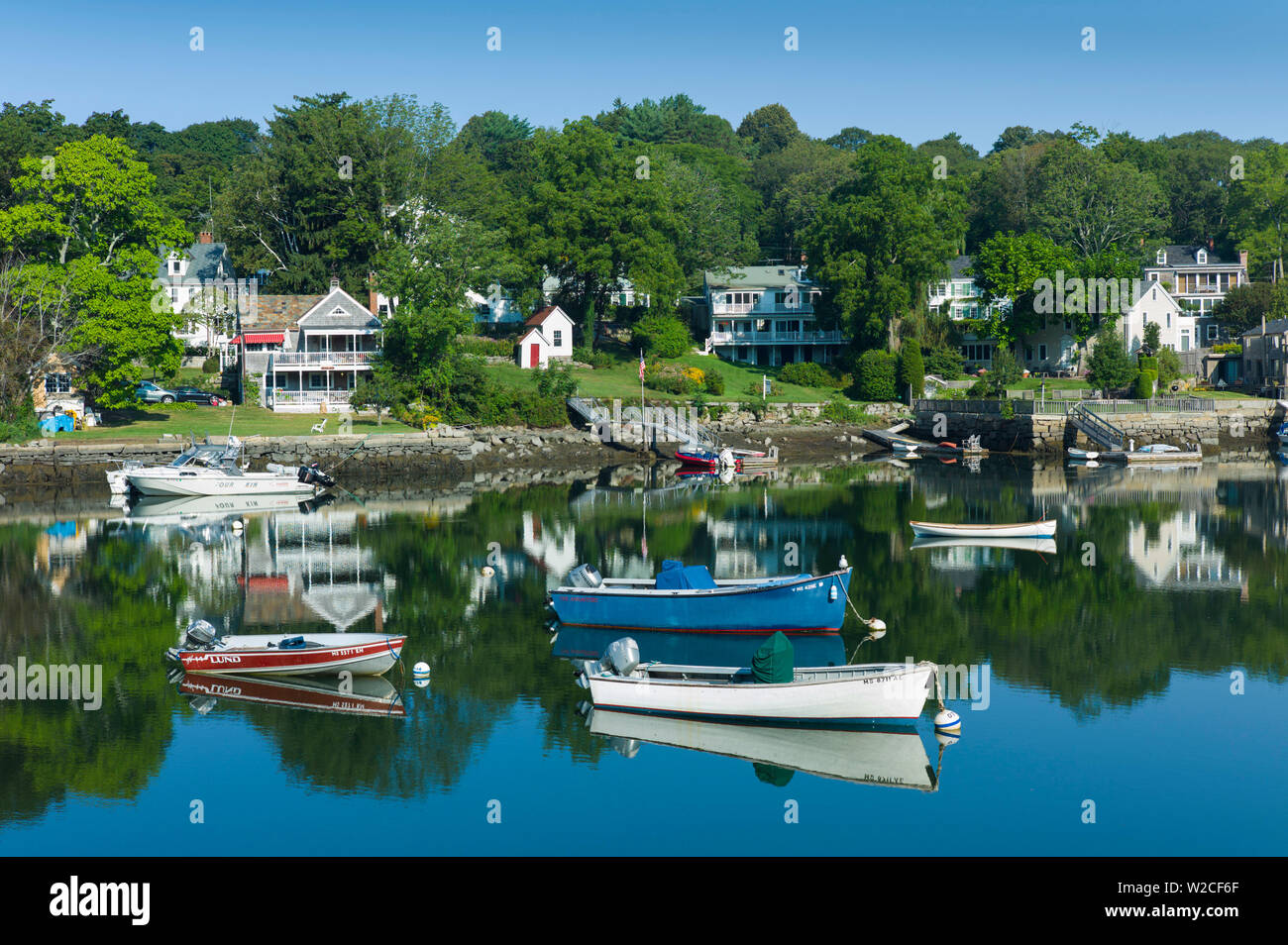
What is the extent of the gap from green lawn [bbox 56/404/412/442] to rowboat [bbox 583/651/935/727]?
1831 inches

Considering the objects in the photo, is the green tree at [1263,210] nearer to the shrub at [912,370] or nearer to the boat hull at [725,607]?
the shrub at [912,370]

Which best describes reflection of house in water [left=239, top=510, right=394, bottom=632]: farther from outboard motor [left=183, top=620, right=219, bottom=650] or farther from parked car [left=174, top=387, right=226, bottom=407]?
parked car [left=174, top=387, right=226, bottom=407]

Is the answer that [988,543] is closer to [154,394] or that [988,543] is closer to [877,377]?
[877,377]

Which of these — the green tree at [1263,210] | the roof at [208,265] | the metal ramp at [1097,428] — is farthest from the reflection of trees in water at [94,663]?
the green tree at [1263,210]

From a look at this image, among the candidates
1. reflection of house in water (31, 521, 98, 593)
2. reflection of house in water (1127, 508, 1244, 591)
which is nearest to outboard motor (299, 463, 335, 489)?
reflection of house in water (31, 521, 98, 593)

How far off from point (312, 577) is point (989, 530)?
24172 millimetres

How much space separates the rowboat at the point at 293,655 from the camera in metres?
26.9

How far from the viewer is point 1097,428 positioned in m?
73.6

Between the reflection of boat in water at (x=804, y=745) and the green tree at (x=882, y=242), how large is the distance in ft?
218

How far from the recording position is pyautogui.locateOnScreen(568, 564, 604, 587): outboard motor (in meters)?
32.1

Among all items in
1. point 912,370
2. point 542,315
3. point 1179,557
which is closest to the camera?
point 1179,557

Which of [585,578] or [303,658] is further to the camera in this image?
[585,578]

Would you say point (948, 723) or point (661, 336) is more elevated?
point (661, 336)

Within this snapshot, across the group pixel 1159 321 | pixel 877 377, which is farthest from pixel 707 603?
pixel 1159 321
